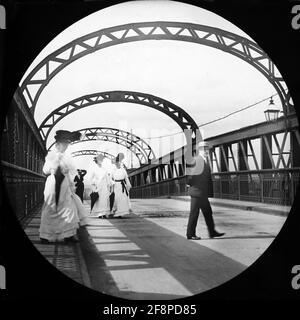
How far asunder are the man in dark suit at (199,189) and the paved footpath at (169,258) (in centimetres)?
7

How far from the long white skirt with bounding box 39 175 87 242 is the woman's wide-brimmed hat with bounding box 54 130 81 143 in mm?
384

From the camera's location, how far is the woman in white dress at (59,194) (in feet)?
9.45

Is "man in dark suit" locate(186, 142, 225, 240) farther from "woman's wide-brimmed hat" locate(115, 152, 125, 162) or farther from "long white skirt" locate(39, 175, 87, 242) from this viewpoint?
"long white skirt" locate(39, 175, 87, 242)

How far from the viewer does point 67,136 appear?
2.82 metres

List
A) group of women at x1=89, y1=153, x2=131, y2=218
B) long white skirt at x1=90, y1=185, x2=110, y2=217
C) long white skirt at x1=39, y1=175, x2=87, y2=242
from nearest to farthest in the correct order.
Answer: long white skirt at x1=39, y1=175, x2=87, y2=242 < group of women at x1=89, y1=153, x2=131, y2=218 < long white skirt at x1=90, y1=185, x2=110, y2=217

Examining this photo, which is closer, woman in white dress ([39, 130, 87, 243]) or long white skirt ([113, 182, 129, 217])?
woman in white dress ([39, 130, 87, 243])

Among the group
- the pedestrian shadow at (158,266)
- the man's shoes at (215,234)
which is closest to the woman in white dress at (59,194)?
the pedestrian shadow at (158,266)

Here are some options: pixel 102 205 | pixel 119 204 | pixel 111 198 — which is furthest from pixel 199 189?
pixel 111 198

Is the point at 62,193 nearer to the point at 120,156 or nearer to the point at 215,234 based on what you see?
the point at 120,156

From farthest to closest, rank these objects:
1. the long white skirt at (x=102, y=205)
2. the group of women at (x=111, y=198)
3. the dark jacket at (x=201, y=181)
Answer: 1. the long white skirt at (x=102, y=205)
2. the group of women at (x=111, y=198)
3. the dark jacket at (x=201, y=181)

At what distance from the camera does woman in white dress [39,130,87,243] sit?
2880mm

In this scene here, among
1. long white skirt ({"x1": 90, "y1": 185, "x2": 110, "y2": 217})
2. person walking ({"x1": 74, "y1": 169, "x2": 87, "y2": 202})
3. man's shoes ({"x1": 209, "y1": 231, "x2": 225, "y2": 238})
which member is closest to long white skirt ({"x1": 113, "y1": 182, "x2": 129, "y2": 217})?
long white skirt ({"x1": 90, "y1": 185, "x2": 110, "y2": 217})

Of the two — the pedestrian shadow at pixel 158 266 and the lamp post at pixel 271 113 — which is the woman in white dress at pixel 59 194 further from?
the lamp post at pixel 271 113
